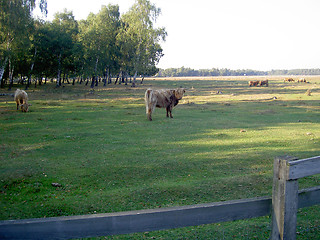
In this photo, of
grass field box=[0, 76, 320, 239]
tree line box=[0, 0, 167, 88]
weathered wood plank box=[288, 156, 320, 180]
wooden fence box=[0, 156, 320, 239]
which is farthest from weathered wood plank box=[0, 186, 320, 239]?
tree line box=[0, 0, 167, 88]

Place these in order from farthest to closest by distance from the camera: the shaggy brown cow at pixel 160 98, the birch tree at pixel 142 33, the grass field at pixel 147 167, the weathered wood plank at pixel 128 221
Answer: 1. the birch tree at pixel 142 33
2. the shaggy brown cow at pixel 160 98
3. the grass field at pixel 147 167
4. the weathered wood plank at pixel 128 221

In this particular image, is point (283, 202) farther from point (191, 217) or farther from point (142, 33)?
point (142, 33)

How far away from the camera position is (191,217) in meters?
3.07

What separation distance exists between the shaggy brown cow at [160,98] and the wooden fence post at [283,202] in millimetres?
15078

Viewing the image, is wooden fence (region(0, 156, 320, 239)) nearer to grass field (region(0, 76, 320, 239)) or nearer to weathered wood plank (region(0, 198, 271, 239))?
weathered wood plank (region(0, 198, 271, 239))

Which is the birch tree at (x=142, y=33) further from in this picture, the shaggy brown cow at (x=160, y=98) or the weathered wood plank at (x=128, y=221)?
the weathered wood plank at (x=128, y=221)

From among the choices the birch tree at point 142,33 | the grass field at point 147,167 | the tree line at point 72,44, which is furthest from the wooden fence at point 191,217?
the birch tree at point 142,33

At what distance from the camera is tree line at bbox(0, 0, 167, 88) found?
31.3 m

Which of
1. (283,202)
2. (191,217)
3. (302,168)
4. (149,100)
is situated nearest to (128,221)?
(191,217)

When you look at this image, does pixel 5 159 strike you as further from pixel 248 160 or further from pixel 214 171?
pixel 248 160

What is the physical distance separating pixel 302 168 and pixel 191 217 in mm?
1320

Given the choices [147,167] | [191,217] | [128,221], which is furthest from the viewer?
[147,167]

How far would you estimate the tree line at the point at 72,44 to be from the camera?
31.3 m

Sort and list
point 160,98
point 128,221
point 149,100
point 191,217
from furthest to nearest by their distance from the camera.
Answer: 1. point 160,98
2. point 149,100
3. point 191,217
4. point 128,221
